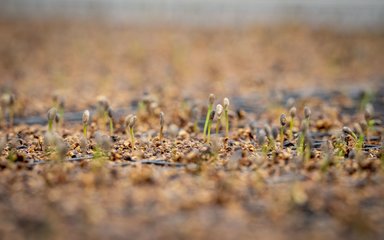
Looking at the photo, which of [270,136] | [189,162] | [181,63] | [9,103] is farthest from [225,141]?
[181,63]

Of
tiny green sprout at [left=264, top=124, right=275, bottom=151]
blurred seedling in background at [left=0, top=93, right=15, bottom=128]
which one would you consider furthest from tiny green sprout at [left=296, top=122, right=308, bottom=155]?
blurred seedling in background at [left=0, top=93, right=15, bottom=128]

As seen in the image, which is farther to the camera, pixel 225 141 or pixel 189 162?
pixel 225 141

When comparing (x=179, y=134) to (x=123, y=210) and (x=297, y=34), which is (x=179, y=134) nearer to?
(x=123, y=210)

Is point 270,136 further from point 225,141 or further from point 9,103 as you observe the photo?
point 9,103

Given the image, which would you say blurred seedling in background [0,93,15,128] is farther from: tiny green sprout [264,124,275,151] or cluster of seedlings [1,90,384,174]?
tiny green sprout [264,124,275,151]

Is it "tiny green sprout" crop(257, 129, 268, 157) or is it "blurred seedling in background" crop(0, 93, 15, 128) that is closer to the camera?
"tiny green sprout" crop(257, 129, 268, 157)

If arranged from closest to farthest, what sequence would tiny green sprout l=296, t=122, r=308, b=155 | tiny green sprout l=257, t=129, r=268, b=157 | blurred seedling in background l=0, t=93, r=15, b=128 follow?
1. tiny green sprout l=296, t=122, r=308, b=155
2. tiny green sprout l=257, t=129, r=268, b=157
3. blurred seedling in background l=0, t=93, r=15, b=128

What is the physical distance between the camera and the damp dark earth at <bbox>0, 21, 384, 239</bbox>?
72.2 inches

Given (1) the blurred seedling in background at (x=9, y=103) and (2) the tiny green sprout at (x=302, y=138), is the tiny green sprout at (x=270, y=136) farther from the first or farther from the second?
(1) the blurred seedling in background at (x=9, y=103)

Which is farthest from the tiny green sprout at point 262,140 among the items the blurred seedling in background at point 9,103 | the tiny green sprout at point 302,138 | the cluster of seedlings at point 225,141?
the blurred seedling in background at point 9,103

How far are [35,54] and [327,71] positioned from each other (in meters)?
5.61

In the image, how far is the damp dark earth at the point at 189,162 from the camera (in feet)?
6.02

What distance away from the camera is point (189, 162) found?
8.21 feet

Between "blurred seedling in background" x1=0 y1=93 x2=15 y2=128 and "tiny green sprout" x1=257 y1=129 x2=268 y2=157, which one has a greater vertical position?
"blurred seedling in background" x1=0 y1=93 x2=15 y2=128
